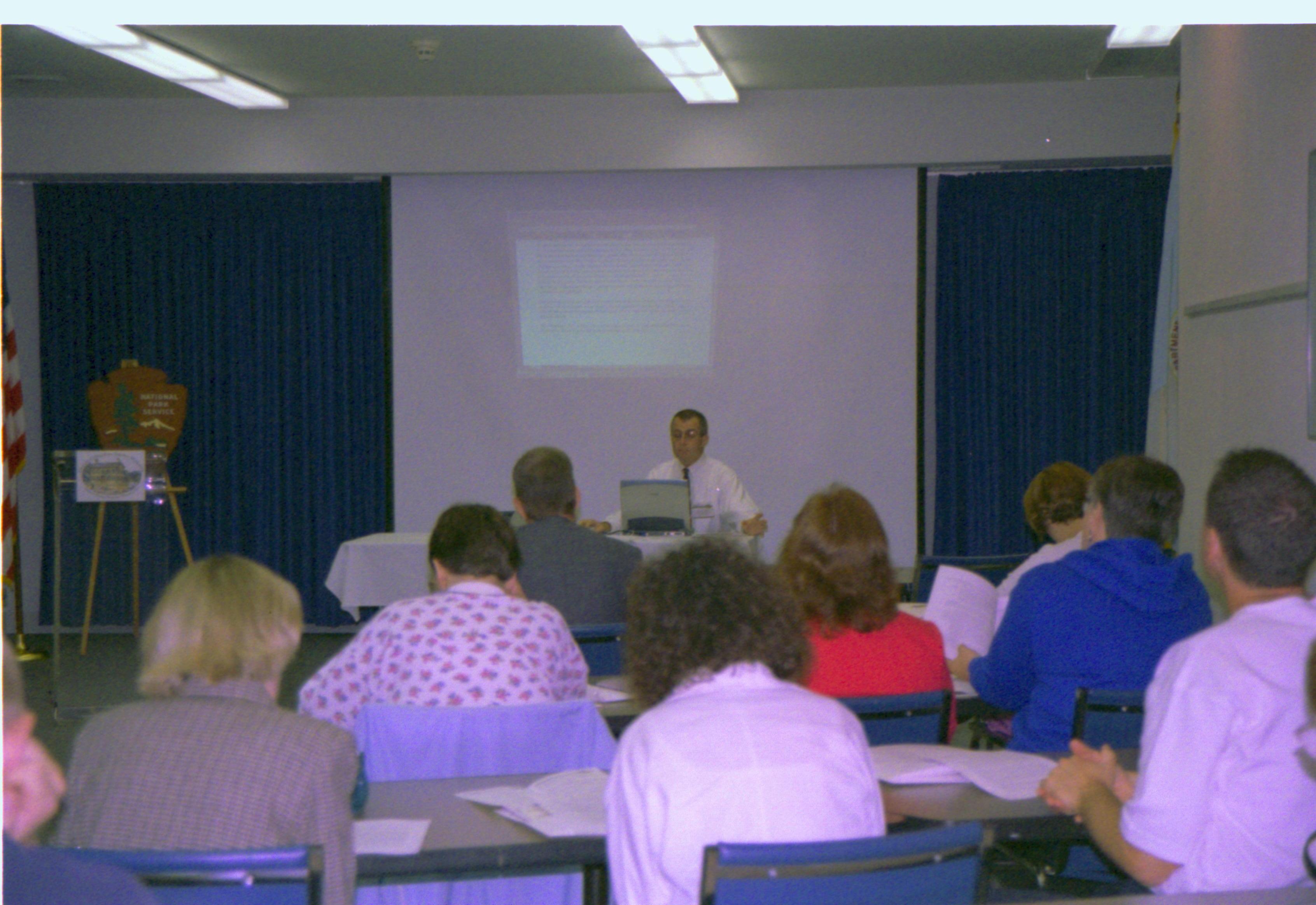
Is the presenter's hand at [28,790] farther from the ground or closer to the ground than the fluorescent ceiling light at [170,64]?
closer to the ground

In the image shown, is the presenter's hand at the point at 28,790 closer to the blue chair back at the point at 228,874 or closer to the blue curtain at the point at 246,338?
the blue chair back at the point at 228,874

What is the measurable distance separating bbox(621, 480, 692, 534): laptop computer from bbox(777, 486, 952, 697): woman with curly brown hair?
10.2ft

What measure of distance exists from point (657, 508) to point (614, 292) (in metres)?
2.20

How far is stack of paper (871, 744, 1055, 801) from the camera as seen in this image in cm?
202

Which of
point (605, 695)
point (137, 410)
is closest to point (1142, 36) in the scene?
point (605, 695)

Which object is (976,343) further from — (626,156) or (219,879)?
(219,879)

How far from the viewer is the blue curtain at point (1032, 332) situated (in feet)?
24.2

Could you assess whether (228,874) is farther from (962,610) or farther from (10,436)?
(10,436)

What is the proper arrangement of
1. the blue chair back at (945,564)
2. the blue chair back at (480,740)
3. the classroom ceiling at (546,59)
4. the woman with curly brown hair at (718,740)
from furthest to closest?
the classroom ceiling at (546,59) < the blue chair back at (945,564) < the blue chair back at (480,740) < the woman with curly brown hair at (718,740)

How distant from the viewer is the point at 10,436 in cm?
709

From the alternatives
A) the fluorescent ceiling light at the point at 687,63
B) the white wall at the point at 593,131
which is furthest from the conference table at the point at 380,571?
the fluorescent ceiling light at the point at 687,63

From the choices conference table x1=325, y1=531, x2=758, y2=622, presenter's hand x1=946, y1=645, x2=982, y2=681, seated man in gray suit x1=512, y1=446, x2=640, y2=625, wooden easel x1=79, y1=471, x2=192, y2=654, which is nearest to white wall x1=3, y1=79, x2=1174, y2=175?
wooden easel x1=79, y1=471, x2=192, y2=654

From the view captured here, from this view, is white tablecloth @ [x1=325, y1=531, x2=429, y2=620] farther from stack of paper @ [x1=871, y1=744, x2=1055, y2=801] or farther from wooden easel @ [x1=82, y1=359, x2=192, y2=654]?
stack of paper @ [x1=871, y1=744, x2=1055, y2=801]

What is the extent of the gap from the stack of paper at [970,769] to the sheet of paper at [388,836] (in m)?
0.74
